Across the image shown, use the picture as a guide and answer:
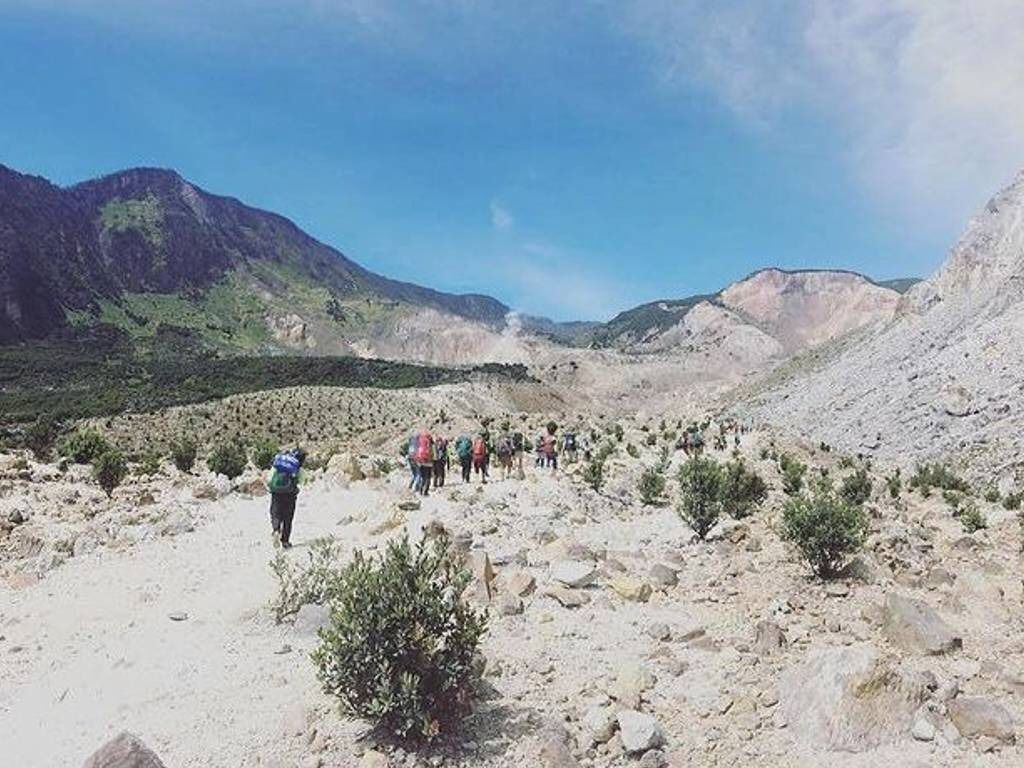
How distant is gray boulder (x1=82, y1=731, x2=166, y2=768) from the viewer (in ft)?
23.6

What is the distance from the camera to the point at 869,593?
12.9 meters

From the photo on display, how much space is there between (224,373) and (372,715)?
16542 centimetres

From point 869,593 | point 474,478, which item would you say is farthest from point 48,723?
point 474,478

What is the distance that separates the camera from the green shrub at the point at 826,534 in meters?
13.8

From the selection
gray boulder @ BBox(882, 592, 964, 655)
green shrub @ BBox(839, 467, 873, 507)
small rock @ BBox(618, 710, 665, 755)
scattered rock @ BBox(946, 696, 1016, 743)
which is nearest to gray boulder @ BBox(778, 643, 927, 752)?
scattered rock @ BBox(946, 696, 1016, 743)

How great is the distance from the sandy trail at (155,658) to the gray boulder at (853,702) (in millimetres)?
5157

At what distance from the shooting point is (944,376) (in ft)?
190

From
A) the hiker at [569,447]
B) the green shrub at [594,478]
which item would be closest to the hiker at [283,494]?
the green shrub at [594,478]

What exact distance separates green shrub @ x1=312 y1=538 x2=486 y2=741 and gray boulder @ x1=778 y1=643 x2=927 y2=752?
3331mm

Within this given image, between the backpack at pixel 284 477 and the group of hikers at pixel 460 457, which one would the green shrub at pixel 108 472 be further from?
the backpack at pixel 284 477

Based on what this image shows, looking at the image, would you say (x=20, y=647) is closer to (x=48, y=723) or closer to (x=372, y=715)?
(x=48, y=723)

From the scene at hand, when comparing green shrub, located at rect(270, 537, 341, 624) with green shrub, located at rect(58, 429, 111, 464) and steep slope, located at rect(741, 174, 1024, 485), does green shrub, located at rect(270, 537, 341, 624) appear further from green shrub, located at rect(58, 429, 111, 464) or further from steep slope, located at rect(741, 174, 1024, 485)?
steep slope, located at rect(741, 174, 1024, 485)

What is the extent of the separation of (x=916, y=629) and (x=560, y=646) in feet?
14.1

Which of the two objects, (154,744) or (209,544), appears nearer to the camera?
(154,744)
